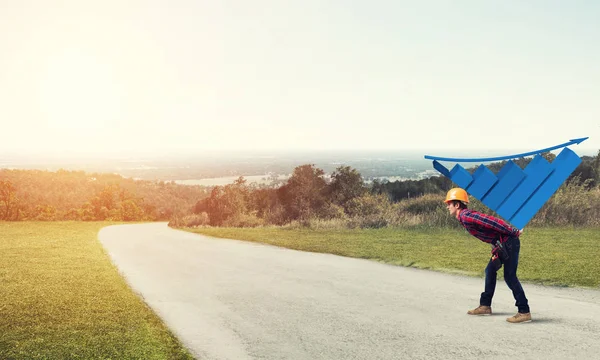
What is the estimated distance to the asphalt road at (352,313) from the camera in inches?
262

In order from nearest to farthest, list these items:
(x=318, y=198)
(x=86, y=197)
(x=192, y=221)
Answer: (x=318, y=198) < (x=192, y=221) < (x=86, y=197)

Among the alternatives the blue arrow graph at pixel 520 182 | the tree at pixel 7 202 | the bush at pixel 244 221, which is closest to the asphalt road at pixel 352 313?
the blue arrow graph at pixel 520 182

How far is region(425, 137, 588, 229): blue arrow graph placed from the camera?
696 centimetres

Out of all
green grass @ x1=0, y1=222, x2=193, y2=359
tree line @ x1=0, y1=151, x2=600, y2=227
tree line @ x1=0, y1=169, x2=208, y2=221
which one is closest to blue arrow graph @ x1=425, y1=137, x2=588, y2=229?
green grass @ x1=0, y1=222, x2=193, y2=359

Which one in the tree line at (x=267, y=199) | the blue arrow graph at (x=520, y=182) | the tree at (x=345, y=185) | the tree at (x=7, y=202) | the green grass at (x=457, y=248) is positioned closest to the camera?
the blue arrow graph at (x=520, y=182)

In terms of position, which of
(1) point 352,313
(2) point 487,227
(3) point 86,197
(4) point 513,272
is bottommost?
(3) point 86,197

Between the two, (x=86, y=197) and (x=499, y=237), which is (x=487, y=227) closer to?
(x=499, y=237)

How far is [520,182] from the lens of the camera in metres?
7.17

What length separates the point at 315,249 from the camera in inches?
632

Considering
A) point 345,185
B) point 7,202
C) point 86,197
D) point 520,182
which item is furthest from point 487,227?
point 86,197

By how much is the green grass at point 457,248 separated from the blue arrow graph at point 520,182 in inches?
159

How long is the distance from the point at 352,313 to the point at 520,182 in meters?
3.28

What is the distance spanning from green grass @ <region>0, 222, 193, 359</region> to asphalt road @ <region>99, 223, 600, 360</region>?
45cm

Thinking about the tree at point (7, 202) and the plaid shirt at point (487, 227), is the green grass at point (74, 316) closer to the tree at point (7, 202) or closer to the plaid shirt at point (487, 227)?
the plaid shirt at point (487, 227)
